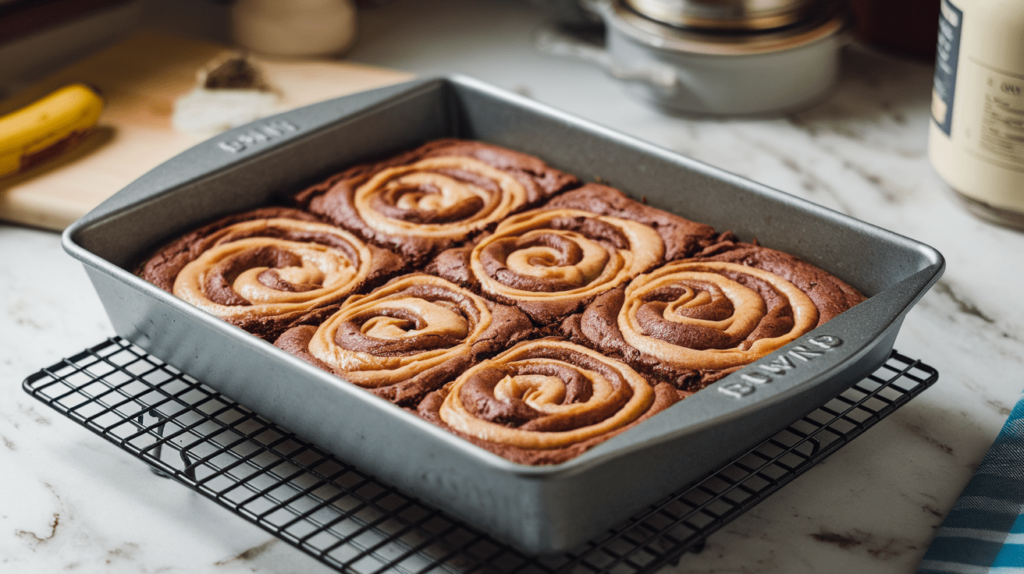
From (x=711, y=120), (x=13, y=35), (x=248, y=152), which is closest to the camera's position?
(x=248, y=152)

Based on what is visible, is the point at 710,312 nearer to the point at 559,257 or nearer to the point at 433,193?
the point at 559,257

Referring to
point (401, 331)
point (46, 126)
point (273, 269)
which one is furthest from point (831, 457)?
Result: point (46, 126)

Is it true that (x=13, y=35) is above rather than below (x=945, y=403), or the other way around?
above

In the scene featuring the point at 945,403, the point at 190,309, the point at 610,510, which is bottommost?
the point at 945,403

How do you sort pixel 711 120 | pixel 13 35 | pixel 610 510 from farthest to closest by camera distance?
pixel 13 35, pixel 711 120, pixel 610 510

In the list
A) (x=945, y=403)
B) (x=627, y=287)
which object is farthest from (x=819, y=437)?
(x=627, y=287)

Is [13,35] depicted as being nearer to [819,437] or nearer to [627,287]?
[627,287]
